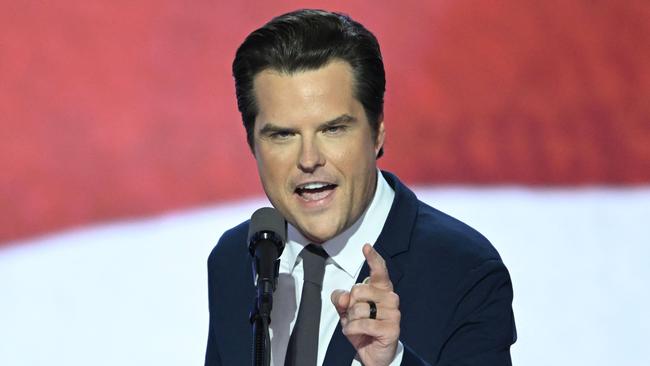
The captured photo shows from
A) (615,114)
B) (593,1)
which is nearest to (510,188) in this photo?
(615,114)

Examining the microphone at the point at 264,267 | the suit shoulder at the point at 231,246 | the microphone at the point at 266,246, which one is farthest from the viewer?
the suit shoulder at the point at 231,246

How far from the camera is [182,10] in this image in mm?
2633

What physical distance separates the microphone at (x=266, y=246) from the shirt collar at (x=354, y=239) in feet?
1.09

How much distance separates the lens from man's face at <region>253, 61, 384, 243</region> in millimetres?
1730

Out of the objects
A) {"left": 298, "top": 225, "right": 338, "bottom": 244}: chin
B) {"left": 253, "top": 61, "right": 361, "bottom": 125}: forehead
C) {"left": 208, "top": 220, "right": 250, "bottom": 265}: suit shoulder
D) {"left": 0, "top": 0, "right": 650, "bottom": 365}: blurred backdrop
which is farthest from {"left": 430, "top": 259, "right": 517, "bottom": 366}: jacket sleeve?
{"left": 0, "top": 0, "right": 650, "bottom": 365}: blurred backdrop

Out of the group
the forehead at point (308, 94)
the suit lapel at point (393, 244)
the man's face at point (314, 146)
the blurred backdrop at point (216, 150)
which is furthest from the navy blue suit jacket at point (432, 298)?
the blurred backdrop at point (216, 150)

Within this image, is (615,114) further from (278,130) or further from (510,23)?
(278,130)

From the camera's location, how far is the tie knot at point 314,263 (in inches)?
72.1

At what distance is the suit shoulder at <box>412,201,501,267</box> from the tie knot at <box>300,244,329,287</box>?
0.53ft

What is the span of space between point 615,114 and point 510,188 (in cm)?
30

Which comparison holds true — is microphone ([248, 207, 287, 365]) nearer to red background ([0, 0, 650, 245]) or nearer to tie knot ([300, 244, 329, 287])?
tie knot ([300, 244, 329, 287])

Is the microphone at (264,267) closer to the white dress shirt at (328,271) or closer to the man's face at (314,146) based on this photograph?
the man's face at (314,146)

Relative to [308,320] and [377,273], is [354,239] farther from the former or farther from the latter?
[377,273]

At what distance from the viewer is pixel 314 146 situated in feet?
5.65
